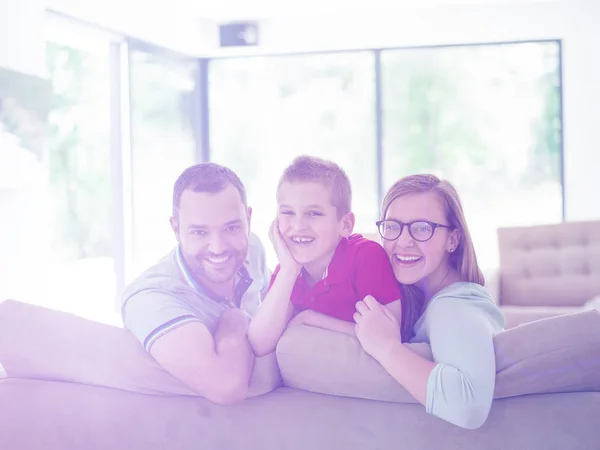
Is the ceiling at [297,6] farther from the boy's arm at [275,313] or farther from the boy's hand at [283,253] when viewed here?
the boy's arm at [275,313]

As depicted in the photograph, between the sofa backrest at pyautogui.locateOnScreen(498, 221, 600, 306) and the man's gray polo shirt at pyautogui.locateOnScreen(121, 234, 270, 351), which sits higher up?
the man's gray polo shirt at pyautogui.locateOnScreen(121, 234, 270, 351)

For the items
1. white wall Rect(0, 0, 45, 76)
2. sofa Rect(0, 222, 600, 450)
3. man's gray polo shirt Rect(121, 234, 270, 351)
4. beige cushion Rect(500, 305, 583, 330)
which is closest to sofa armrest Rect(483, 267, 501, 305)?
beige cushion Rect(500, 305, 583, 330)

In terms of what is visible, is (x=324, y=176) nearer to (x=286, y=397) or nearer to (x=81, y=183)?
(x=286, y=397)

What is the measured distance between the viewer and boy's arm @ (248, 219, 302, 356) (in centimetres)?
136

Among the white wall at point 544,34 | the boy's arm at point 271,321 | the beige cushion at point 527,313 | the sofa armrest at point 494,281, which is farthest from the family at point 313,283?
the white wall at point 544,34

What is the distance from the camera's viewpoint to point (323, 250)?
5.17 ft

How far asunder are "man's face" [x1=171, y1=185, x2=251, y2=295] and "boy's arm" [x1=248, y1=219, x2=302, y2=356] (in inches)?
6.2

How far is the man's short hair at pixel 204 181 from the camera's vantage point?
5.17 ft

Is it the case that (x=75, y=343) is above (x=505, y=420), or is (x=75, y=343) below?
above

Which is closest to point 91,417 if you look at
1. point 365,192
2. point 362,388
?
point 362,388

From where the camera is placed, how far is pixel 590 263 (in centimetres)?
378

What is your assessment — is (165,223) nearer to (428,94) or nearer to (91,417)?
(428,94)

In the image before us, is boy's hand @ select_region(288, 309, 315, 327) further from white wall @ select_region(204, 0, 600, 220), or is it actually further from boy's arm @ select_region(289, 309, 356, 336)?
white wall @ select_region(204, 0, 600, 220)

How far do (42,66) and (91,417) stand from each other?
3.15 m
